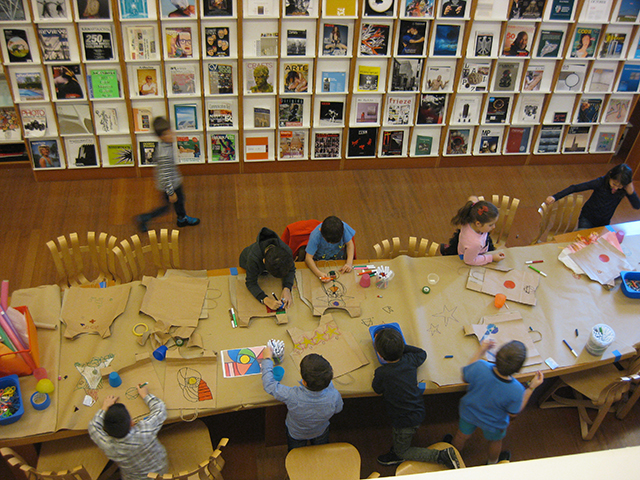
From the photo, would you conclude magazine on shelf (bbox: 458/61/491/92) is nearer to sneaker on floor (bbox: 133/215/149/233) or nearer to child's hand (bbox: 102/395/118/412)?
sneaker on floor (bbox: 133/215/149/233)

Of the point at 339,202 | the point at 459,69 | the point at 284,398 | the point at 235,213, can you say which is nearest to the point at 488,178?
the point at 459,69

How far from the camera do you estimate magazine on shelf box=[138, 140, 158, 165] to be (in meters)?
5.45

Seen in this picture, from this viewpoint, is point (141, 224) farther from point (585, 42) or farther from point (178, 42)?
point (585, 42)

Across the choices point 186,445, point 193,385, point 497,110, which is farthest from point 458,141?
point 186,445

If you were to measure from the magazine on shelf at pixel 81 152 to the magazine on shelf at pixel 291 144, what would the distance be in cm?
204

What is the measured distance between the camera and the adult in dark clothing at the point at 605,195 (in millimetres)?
4107

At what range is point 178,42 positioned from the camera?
4973mm

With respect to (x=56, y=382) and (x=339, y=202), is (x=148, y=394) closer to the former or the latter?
(x=56, y=382)

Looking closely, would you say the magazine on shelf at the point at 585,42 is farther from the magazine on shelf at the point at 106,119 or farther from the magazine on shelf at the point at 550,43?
the magazine on shelf at the point at 106,119

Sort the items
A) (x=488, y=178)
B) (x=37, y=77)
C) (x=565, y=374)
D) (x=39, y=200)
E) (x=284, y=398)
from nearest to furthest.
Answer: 1. (x=284, y=398)
2. (x=565, y=374)
3. (x=37, y=77)
4. (x=39, y=200)
5. (x=488, y=178)

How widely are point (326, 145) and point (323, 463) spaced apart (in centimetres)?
384

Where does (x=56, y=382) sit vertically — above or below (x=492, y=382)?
below

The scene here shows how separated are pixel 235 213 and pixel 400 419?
3.02 meters

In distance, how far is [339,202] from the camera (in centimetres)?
551
